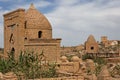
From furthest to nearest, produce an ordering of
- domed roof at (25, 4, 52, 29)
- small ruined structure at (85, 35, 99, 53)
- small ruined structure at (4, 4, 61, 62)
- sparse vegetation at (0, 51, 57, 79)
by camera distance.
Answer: small ruined structure at (85, 35, 99, 53) < domed roof at (25, 4, 52, 29) < small ruined structure at (4, 4, 61, 62) < sparse vegetation at (0, 51, 57, 79)

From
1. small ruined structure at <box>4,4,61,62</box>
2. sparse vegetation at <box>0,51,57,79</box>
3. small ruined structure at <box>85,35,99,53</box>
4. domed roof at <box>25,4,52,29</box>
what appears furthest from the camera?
small ruined structure at <box>85,35,99,53</box>

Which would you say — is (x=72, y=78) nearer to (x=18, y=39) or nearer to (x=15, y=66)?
(x=15, y=66)

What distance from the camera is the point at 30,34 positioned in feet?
75.4

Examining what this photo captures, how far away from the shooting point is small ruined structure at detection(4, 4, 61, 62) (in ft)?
72.1

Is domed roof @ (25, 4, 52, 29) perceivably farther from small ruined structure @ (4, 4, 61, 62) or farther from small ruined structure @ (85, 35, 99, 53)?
small ruined structure @ (85, 35, 99, 53)

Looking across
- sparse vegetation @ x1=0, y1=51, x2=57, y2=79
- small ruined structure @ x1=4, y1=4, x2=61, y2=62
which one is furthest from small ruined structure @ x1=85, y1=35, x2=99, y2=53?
sparse vegetation @ x1=0, y1=51, x2=57, y2=79

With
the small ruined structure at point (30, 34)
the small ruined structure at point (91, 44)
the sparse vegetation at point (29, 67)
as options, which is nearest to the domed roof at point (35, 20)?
the small ruined structure at point (30, 34)

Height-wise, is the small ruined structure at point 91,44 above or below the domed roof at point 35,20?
below

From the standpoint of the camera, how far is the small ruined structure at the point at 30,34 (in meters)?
22.0

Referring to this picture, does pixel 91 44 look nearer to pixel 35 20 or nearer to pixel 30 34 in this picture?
pixel 35 20

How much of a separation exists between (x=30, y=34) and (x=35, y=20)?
4.26 feet

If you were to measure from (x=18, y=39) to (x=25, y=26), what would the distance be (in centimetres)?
134

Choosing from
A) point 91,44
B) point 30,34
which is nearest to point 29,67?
point 30,34

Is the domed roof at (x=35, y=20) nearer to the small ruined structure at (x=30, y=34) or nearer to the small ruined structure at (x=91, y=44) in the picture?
the small ruined structure at (x=30, y=34)
